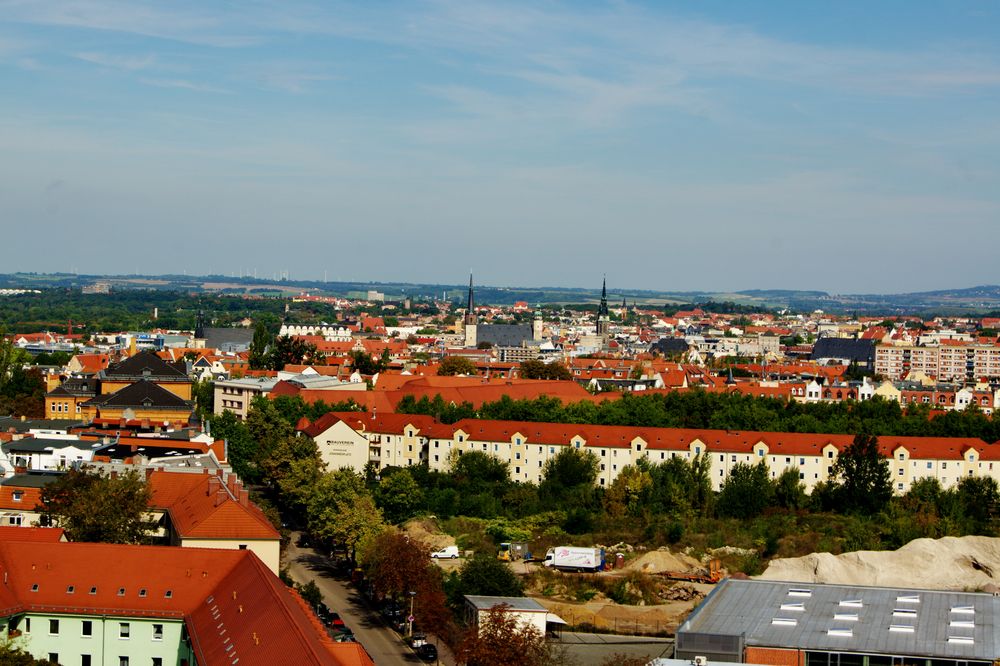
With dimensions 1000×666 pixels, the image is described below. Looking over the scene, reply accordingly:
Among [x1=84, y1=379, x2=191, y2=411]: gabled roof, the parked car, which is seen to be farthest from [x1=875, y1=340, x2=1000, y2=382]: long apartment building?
the parked car

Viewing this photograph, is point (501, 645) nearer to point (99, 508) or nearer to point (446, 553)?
point (99, 508)

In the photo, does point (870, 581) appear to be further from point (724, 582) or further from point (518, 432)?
point (518, 432)

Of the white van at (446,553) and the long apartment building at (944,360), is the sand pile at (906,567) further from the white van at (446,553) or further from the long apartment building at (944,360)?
the long apartment building at (944,360)

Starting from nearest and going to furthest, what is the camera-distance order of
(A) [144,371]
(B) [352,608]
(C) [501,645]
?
(C) [501,645], (B) [352,608], (A) [144,371]

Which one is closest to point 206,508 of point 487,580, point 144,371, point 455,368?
point 487,580

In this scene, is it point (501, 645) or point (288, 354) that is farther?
point (288, 354)

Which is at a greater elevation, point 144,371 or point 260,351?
point 144,371

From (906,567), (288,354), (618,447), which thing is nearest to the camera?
(906,567)
